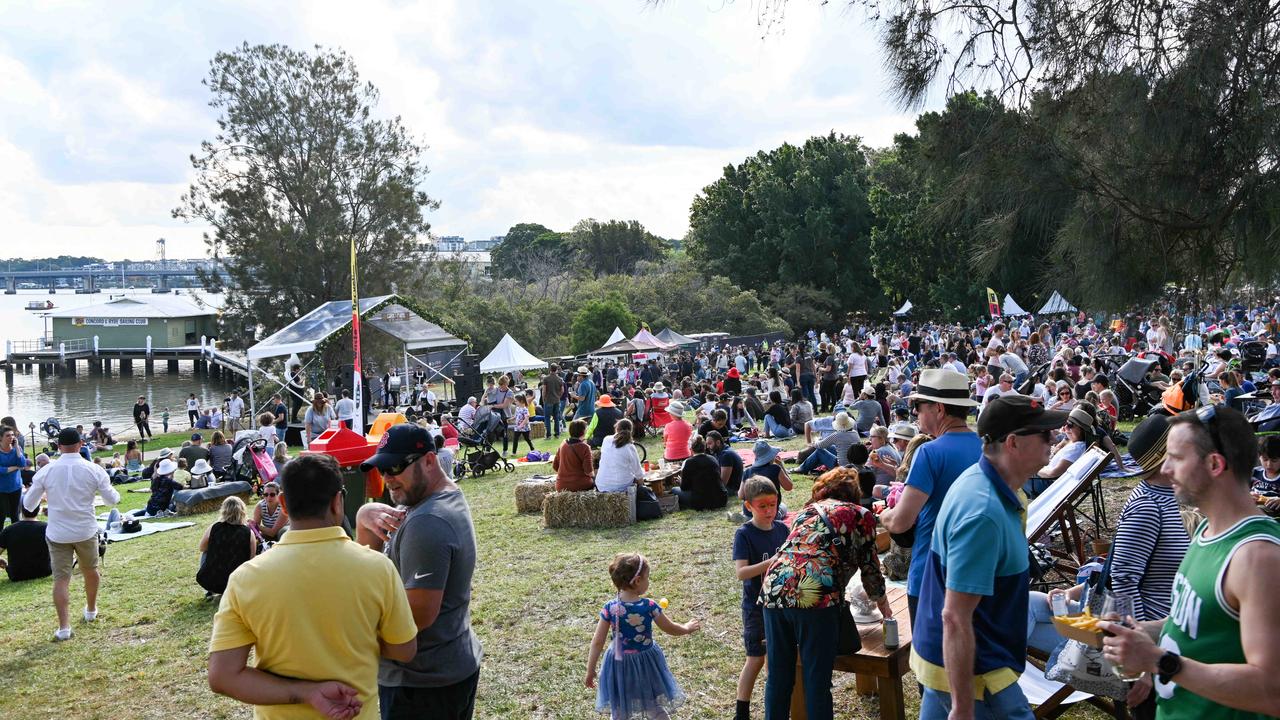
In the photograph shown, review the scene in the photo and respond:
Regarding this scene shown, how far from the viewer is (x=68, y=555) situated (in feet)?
24.1

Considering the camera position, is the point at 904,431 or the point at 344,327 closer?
the point at 904,431

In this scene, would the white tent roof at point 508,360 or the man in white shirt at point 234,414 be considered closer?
the white tent roof at point 508,360

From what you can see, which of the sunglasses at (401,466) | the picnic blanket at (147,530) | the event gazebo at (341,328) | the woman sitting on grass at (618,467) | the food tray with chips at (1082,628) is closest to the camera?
the food tray with chips at (1082,628)

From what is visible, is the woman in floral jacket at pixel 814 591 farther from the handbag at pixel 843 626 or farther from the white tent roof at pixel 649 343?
the white tent roof at pixel 649 343

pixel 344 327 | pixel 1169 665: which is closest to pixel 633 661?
pixel 1169 665

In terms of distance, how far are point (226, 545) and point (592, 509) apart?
3683 millimetres

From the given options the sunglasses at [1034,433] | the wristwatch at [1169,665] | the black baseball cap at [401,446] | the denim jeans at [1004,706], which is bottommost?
the denim jeans at [1004,706]

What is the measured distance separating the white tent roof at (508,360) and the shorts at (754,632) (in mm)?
22380

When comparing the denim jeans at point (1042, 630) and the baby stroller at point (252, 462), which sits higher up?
the denim jeans at point (1042, 630)

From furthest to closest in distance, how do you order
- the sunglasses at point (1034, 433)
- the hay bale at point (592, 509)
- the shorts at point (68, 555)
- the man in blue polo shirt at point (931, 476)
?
the hay bale at point (592, 509), the shorts at point (68, 555), the man in blue polo shirt at point (931, 476), the sunglasses at point (1034, 433)

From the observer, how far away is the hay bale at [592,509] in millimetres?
10055

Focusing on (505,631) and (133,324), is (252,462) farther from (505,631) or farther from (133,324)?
(133,324)

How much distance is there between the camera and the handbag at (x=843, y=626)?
394cm

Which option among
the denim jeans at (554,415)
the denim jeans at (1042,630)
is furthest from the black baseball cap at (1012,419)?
the denim jeans at (554,415)
